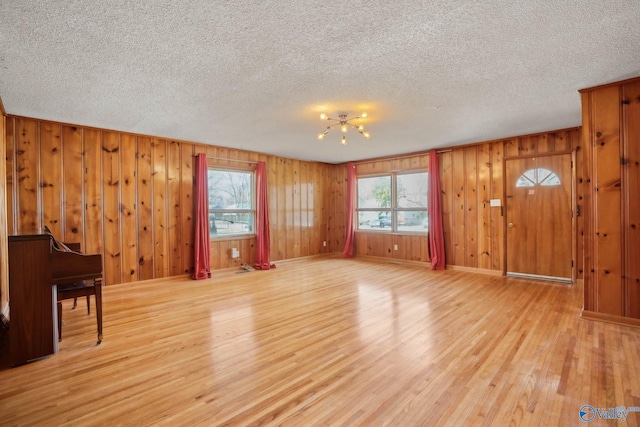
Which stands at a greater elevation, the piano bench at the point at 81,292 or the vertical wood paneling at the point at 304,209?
the vertical wood paneling at the point at 304,209

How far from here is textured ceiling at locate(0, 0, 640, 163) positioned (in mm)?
1921

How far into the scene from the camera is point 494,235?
5617 mm

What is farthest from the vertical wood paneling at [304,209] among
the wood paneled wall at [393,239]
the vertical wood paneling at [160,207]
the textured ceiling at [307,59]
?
the textured ceiling at [307,59]

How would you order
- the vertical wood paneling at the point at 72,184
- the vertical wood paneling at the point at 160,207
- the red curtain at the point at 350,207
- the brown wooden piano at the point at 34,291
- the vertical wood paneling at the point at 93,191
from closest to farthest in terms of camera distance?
the brown wooden piano at the point at 34,291 → the vertical wood paneling at the point at 72,184 → the vertical wood paneling at the point at 93,191 → the vertical wood paneling at the point at 160,207 → the red curtain at the point at 350,207

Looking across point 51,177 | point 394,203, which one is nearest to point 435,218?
point 394,203

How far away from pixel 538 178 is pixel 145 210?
22.6ft

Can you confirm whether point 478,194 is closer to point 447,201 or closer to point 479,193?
point 479,193

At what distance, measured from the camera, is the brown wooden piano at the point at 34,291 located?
2.40 m

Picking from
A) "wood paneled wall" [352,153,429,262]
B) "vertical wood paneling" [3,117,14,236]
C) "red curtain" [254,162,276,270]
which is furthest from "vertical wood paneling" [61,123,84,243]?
"wood paneled wall" [352,153,429,262]

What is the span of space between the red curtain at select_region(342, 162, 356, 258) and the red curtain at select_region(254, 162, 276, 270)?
2.26 metres

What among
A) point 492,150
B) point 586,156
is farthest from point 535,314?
point 492,150

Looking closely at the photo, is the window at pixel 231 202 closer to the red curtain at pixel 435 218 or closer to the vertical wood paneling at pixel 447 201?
the red curtain at pixel 435 218

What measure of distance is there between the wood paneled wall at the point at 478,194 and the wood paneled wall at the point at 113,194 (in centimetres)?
413

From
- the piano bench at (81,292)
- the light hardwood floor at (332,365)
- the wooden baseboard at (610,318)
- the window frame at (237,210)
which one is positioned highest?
the window frame at (237,210)
